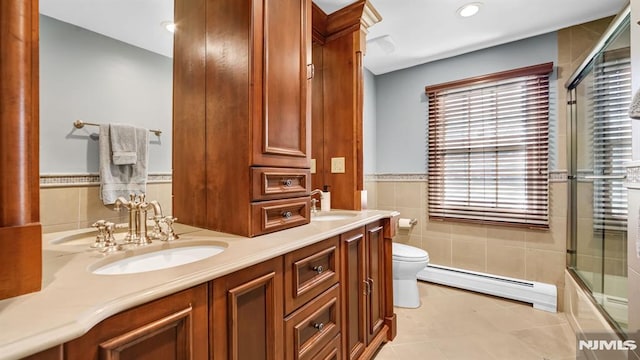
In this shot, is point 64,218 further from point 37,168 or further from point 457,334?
point 457,334

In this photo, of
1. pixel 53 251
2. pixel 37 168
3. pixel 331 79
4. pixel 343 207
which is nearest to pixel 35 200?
pixel 37 168

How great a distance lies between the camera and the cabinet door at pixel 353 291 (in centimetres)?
132

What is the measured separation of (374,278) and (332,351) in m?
0.52

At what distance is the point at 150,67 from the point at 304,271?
44.8 inches

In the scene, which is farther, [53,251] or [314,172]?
[314,172]

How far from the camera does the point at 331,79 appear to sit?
2.05 metres

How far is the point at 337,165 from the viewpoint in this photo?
2.04m

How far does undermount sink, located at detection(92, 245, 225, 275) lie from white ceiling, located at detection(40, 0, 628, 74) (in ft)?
3.03

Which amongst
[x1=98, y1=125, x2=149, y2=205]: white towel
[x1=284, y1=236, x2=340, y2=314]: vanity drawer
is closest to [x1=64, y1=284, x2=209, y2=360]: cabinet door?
[x1=284, y1=236, x2=340, y2=314]: vanity drawer

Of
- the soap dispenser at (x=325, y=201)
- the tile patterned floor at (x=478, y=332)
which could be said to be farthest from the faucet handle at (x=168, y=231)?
the tile patterned floor at (x=478, y=332)

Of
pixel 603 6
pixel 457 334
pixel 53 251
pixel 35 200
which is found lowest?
pixel 457 334

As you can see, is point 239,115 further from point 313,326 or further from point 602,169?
point 602,169

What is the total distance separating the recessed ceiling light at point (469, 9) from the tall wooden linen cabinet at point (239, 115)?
50.5 inches

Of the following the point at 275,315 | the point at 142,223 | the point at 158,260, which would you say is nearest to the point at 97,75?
the point at 142,223
